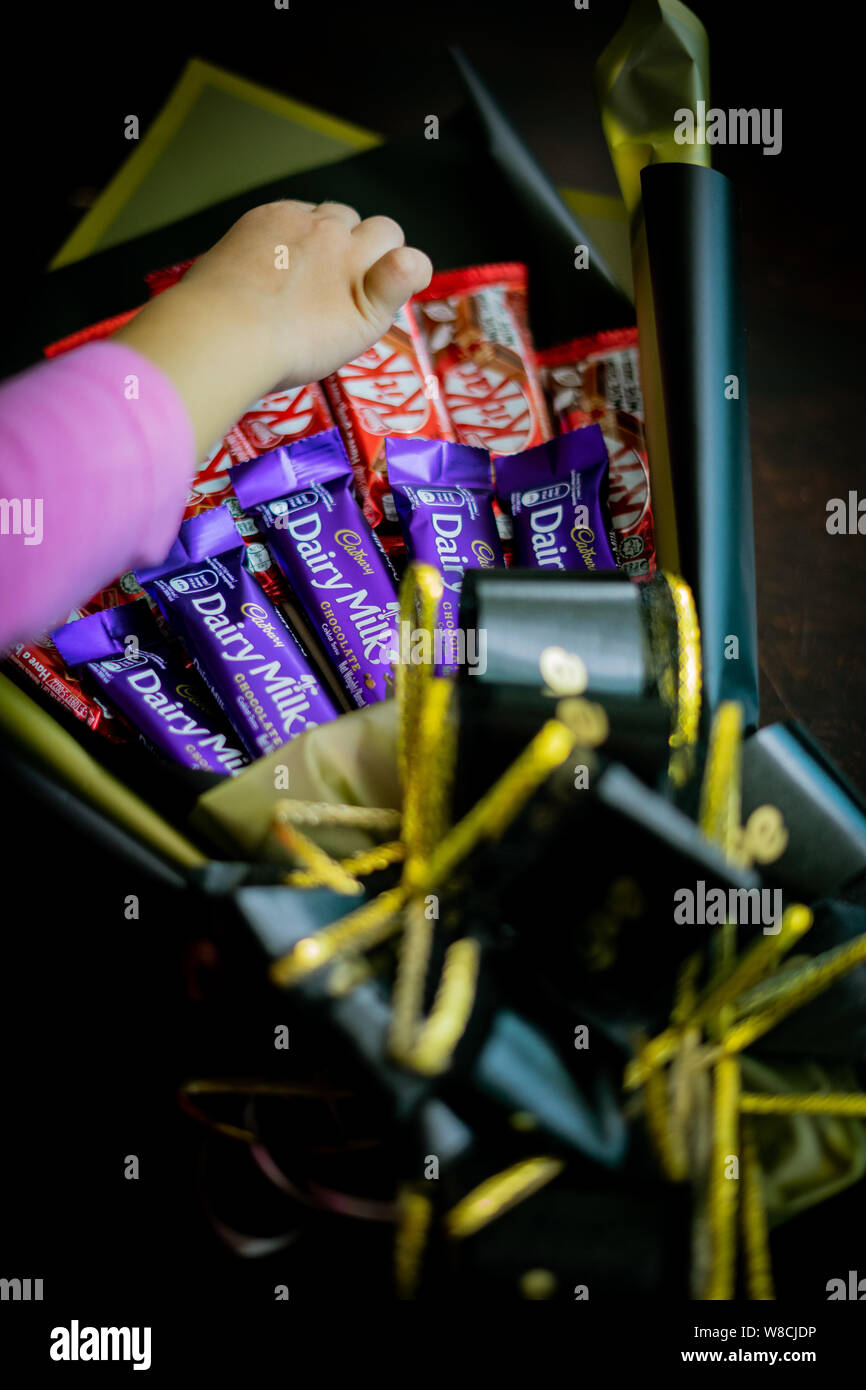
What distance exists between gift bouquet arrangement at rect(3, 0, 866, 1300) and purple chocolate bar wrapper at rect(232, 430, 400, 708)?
11cm

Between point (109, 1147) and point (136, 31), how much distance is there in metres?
0.95

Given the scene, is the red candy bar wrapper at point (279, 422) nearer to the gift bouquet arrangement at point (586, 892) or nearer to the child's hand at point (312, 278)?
the child's hand at point (312, 278)

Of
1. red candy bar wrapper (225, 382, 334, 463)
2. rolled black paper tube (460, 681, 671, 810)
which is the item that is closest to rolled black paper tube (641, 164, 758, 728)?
rolled black paper tube (460, 681, 671, 810)

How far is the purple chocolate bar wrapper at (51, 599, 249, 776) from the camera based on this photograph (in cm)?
53

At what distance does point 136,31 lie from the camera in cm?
85

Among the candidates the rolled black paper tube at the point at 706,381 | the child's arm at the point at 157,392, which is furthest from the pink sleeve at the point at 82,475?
the rolled black paper tube at the point at 706,381

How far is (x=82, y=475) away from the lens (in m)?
0.37

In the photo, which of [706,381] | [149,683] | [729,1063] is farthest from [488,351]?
[729,1063]

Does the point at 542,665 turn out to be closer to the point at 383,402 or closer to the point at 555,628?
the point at 555,628

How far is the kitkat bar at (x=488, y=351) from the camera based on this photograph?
581 millimetres

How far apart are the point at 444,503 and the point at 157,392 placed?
212mm

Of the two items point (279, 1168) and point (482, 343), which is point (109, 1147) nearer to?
point (279, 1168)

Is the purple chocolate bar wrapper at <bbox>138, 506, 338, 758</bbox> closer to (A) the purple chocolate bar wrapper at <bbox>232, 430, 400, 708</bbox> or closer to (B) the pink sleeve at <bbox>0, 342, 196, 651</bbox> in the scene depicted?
(A) the purple chocolate bar wrapper at <bbox>232, 430, 400, 708</bbox>
